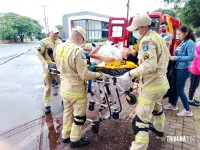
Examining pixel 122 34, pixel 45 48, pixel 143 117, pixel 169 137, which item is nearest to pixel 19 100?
pixel 45 48

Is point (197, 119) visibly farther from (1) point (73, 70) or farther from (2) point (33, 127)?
(2) point (33, 127)

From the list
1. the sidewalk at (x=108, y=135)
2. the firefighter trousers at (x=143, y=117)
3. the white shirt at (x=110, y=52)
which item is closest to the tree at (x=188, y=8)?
the sidewalk at (x=108, y=135)

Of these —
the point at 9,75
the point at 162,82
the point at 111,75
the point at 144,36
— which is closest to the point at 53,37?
the point at 111,75

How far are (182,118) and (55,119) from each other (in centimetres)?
268

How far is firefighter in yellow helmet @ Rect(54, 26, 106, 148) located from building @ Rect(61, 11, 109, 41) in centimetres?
4093

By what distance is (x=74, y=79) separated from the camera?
2.69 metres

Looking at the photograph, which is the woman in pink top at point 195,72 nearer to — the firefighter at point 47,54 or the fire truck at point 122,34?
the fire truck at point 122,34

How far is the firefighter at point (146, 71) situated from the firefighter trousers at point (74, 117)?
0.78m

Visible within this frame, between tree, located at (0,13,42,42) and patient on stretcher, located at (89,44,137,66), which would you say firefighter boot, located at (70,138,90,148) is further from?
tree, located at (0,13,42,42)

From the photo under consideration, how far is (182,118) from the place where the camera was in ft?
12.5

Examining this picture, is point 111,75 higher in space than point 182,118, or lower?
higher

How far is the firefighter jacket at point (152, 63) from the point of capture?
2.25m

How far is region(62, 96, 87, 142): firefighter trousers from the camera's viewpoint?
2787 mm

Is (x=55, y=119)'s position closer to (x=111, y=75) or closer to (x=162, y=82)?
(x=111, y=75)
